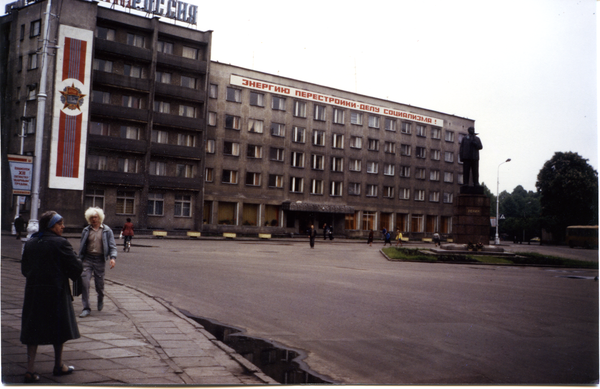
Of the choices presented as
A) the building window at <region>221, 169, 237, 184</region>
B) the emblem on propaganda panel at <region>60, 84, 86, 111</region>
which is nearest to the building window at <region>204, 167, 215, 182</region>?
the building window at <region>221, 169, 237, 184</region>

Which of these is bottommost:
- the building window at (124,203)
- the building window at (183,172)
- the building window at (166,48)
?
the building window at (124,203)

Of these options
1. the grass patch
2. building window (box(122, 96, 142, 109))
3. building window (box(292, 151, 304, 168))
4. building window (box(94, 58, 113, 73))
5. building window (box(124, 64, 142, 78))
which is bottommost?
the grass patch

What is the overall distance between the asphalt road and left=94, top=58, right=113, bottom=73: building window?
4.06m

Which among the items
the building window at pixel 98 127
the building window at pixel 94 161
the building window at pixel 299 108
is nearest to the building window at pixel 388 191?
the building window at pixel 299 108

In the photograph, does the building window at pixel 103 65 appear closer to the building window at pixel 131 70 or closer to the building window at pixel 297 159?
the building window at pixel 131 70

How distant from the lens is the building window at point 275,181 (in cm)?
4519

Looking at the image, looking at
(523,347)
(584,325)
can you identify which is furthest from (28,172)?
(584,325)

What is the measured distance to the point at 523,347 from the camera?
7.23 metres

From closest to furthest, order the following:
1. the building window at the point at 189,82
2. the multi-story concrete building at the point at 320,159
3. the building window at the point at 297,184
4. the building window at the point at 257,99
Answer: the multi-story concrete building at the point at 320,159 → the building window at the point at 257,99 → the building window at the point at 189,82 → the building window at the point at 297,184

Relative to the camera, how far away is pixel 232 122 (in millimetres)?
47875

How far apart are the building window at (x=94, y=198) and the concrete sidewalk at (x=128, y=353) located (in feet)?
6.01

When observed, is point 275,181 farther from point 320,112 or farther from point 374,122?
point 374,122

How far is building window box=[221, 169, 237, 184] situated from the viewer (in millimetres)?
47094

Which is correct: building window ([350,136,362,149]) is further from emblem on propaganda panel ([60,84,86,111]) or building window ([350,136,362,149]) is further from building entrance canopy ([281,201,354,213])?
building entrance canopy ([281,201,354,213])
